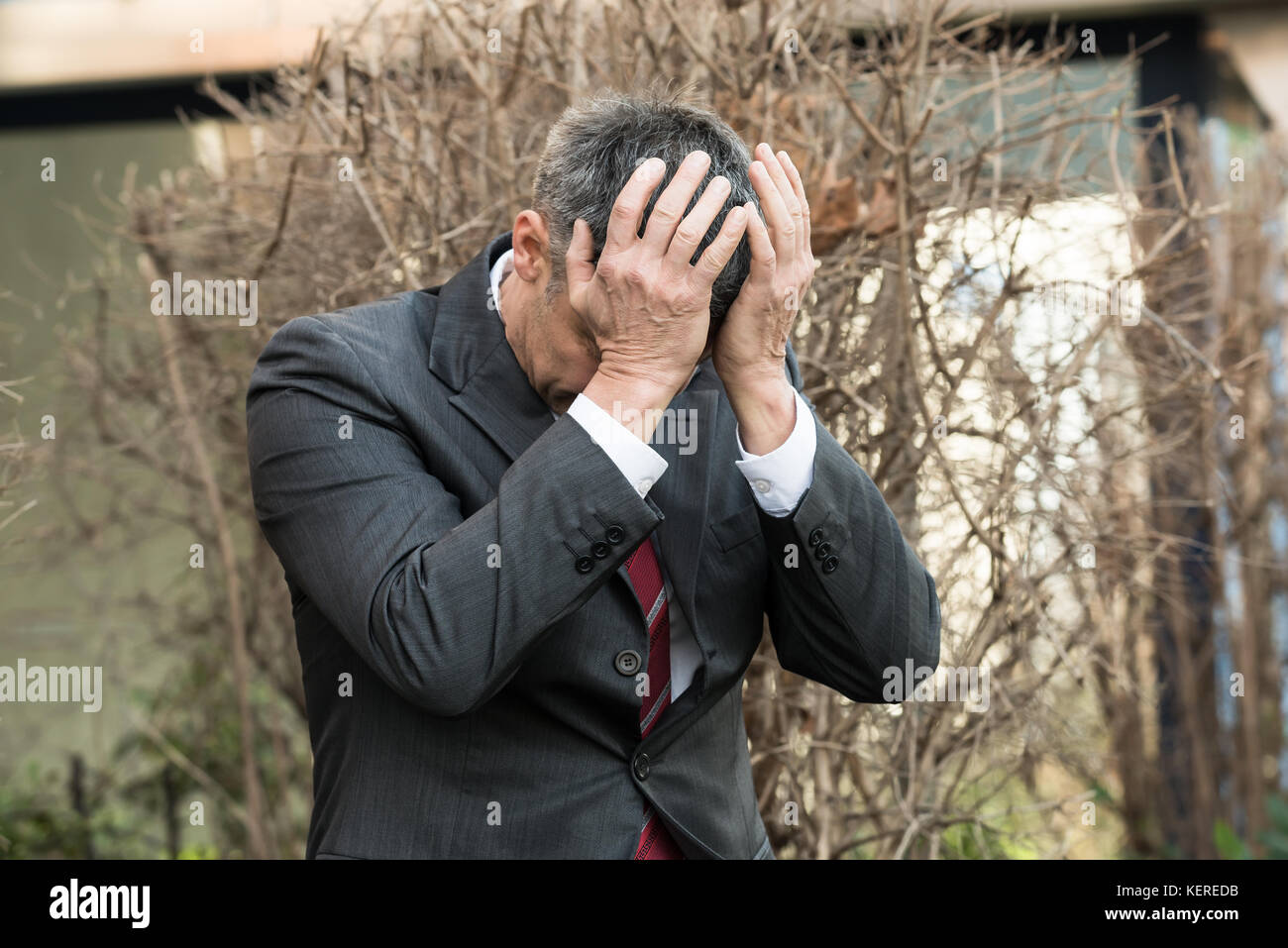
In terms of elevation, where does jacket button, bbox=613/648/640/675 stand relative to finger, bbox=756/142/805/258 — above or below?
below

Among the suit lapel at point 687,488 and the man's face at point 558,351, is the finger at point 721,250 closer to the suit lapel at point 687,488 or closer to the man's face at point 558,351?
the man's face at point 558,351

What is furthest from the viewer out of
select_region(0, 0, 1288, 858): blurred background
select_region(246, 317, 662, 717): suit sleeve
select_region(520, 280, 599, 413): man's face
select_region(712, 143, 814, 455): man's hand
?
select_region(0, 0, 1288, 858): blurred background

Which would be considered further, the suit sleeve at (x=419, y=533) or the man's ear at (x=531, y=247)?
the man's ear at (x=531, y=247)

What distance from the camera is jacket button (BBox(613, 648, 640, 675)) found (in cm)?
165

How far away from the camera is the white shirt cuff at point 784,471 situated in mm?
1660

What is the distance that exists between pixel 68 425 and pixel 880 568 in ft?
10.8

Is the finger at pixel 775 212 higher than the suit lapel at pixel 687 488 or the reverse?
higher

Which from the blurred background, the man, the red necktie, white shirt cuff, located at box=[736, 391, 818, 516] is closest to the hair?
the man

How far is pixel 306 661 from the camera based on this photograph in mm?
1767

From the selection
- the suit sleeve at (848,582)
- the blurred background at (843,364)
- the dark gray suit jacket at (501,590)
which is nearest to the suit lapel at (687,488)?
the dark gray suit jacket at (501,590)

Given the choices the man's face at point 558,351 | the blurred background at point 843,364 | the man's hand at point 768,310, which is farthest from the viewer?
the blurred background at point 843,364

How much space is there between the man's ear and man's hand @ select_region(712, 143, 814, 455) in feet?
0.87

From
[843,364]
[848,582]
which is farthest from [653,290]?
[843,364]

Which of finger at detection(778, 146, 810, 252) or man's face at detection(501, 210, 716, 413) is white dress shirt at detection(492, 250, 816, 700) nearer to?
man's face at detection(501, 210, 716, 413)
